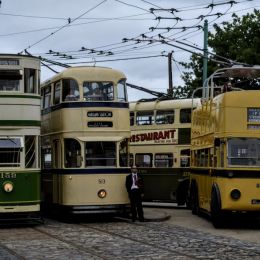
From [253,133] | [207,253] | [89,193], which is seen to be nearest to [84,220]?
[89,193]

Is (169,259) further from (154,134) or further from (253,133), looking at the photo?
(154,134)

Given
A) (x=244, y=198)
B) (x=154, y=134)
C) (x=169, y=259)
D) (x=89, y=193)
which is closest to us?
(x=169, y=259)

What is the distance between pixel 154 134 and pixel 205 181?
7.20 m

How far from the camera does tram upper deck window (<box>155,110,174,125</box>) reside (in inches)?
1156

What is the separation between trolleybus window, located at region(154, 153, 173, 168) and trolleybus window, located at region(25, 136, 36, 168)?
923cm

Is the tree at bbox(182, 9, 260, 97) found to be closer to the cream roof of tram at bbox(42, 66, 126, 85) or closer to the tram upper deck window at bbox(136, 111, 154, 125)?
the tram upper deck window at bbox(136, 111, 154, 125)

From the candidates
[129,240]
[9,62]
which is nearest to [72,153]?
[9,62]

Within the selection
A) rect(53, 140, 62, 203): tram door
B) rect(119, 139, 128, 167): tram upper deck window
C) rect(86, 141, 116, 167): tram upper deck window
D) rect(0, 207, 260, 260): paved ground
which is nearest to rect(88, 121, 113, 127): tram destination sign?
rect(86, 141, 116, 167): tram upper deck window

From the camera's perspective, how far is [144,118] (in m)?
30.3

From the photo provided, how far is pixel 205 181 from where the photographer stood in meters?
22.6

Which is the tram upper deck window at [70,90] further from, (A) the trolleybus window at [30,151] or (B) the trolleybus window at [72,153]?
(A) the trolleybus window at [30,151]

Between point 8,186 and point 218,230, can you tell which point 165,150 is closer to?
point 218,230

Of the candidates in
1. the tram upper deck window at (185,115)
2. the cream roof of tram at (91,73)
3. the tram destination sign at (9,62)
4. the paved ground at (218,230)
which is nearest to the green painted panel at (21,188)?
the tram destination sign at (9,62)

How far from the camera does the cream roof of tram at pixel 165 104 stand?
29094 mm
